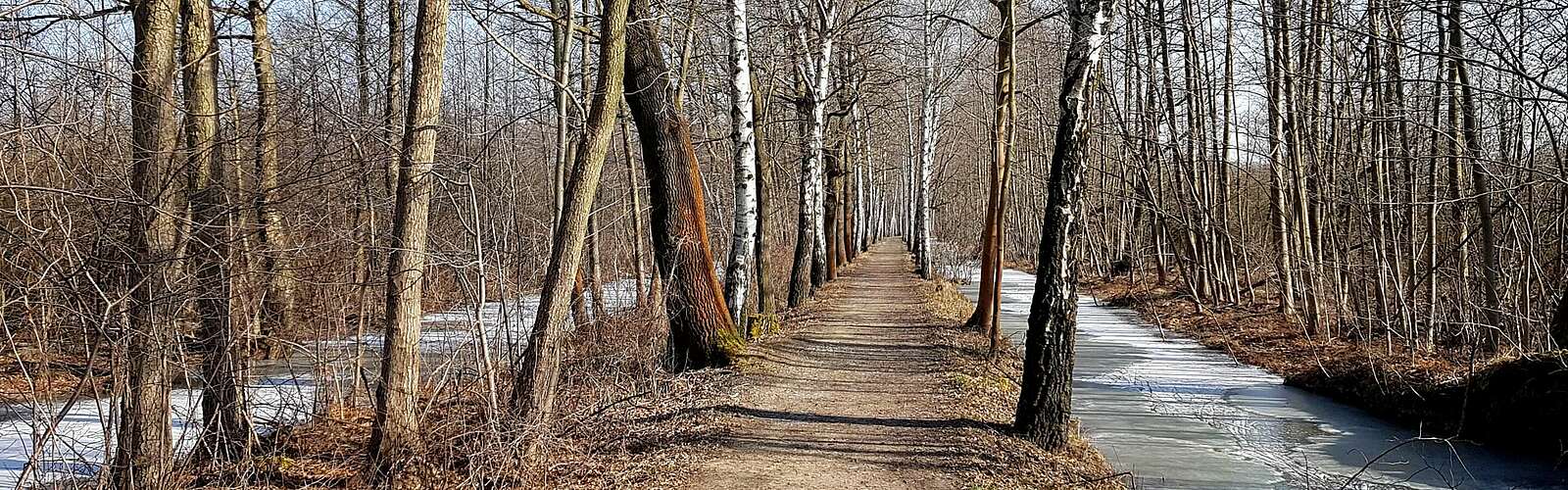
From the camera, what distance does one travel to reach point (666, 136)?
38.9 ft

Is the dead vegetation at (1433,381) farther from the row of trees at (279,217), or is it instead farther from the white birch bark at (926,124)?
the white birch bark at (926,124)

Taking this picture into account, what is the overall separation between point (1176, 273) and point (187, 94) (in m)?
29.1

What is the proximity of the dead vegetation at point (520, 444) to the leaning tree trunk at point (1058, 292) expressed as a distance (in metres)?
2.78

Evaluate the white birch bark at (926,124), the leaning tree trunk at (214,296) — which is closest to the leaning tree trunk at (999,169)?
the leaning tree trunk at (214,296)

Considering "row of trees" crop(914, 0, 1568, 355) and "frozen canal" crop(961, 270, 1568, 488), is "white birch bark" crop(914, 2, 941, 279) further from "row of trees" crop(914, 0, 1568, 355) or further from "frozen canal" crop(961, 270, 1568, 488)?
"frozen canal" crop(961, 270, 1568, 488)

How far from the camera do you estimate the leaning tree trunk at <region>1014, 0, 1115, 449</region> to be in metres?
8.45

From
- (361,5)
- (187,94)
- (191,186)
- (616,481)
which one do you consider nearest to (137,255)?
(191,186)

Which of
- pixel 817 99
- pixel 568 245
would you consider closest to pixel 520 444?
pixel 568 245

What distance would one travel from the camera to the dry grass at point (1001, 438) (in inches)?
296

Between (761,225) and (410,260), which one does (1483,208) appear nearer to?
(761,225)

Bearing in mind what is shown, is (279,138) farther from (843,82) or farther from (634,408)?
(843,82)

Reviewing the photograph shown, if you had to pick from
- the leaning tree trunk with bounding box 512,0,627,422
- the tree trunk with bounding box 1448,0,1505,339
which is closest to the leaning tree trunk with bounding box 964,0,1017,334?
the tree trunk with bounding box 1448,0,1505,339

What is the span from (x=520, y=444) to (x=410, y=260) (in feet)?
5.00

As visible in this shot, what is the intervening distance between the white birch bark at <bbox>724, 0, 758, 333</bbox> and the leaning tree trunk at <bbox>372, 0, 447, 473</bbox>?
635 centimetres
